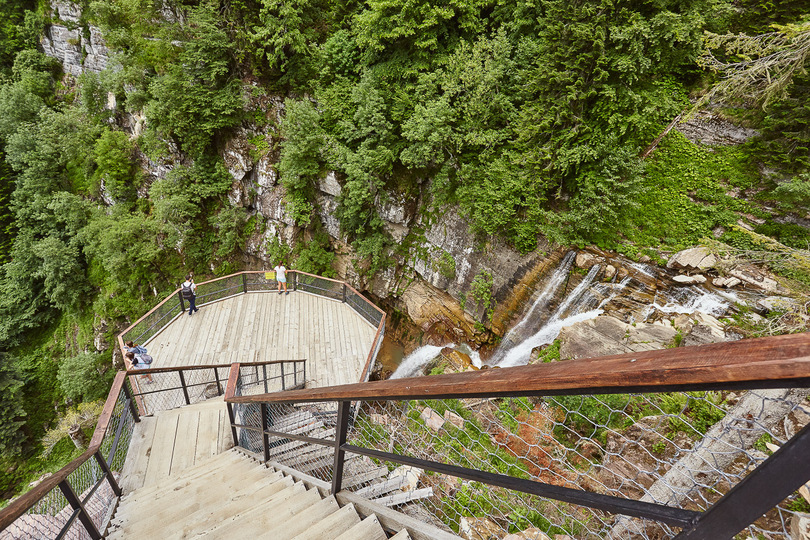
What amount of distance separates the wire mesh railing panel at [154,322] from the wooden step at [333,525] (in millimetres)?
7663

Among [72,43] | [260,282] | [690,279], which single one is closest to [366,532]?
[690,279]

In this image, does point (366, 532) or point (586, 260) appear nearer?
point (366, 532)

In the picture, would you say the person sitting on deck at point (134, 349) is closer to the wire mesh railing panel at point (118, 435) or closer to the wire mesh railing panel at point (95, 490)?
the wire mesh railing panel at point (118, 435)

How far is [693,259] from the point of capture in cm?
738

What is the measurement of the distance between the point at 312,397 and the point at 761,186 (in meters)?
10.4

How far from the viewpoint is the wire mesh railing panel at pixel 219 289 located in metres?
9.06

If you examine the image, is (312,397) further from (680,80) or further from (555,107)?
(680,80)

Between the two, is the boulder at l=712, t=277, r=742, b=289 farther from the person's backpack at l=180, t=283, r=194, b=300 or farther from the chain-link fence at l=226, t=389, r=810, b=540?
the person's backpack at l=180, t=283, r=194, b=300

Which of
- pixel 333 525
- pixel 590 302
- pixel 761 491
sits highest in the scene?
pixel 761 491

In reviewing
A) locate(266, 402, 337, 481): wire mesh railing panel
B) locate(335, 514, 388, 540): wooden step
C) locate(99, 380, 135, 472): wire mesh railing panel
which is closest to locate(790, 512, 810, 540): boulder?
locate(335, 514, 388, 540): wooden step

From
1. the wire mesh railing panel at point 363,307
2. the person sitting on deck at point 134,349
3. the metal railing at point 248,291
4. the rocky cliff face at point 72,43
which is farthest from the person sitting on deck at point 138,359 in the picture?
the rocky cliff face at point 72,43

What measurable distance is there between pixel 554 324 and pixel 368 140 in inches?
315

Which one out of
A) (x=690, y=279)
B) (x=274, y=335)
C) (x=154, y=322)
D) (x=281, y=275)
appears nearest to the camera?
(x=690, y=279)

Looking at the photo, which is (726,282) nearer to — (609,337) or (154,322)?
(609,337)
